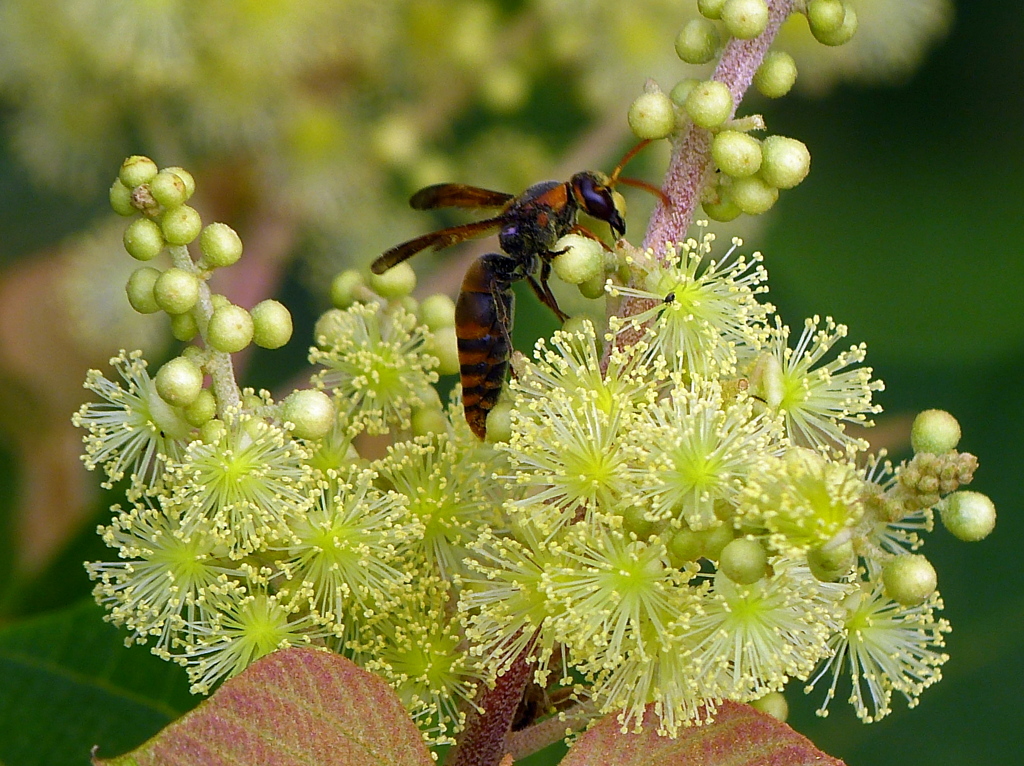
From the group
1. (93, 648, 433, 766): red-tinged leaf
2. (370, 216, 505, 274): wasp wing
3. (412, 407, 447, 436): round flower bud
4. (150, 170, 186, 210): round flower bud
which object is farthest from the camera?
(370, 216, 505, 274): wasp wing

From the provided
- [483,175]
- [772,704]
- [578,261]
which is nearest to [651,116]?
[578,261]

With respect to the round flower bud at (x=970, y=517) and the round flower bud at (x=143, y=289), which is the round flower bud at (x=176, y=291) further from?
the round flower bud at (x=970, y=517)

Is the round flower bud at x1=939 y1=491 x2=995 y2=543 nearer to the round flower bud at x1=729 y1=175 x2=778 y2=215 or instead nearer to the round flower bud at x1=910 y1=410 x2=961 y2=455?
the round flower bud at x1=910 y1=410 x2=961 y2=455

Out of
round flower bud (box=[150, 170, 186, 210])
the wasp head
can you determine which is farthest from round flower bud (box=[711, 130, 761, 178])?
round flower bud (box=[150, 170, 186, 210])

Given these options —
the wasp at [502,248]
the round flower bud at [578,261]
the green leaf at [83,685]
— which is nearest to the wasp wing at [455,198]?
the wasp at [502,248]

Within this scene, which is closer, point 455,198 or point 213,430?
point 213,430

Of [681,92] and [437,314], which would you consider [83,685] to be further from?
[681,92]
